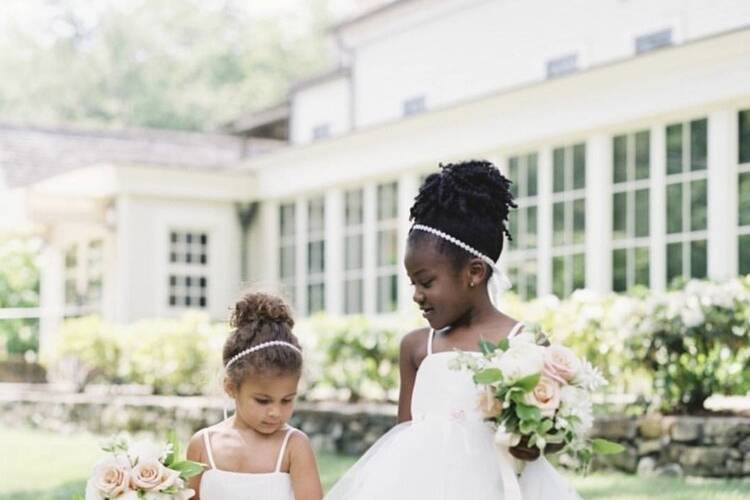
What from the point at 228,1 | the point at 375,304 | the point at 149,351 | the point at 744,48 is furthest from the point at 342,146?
the point at 228,1

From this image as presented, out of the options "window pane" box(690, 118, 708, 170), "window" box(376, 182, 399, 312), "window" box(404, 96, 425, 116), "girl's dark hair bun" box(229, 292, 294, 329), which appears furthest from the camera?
"window" box(404, 96, 425, 116)

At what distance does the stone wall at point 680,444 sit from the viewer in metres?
8.98

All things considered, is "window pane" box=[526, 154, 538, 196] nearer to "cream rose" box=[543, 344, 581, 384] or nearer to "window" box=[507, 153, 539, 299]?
"window" box=[507, 153, 539, 299]

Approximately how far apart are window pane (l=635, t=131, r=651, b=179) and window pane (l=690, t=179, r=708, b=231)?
2.11ft

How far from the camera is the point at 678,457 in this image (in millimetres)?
9320

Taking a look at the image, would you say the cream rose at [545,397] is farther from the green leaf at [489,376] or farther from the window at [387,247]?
the window at [387,247]

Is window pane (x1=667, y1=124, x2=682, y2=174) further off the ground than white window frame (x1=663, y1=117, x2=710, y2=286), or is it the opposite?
window pane (x1=667, y1=124, x2=682, y2=174)

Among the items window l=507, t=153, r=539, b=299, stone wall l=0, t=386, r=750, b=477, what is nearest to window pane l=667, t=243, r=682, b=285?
window l=507, t=153, r=539, b=299

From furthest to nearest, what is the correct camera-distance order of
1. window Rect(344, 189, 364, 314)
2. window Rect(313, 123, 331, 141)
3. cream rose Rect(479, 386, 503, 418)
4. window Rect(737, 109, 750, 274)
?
window Rect(313, 123, 331, 141), window Rect(344, 189, 364, 314), window Rect(737, 109, 750, 274), cream rose Rect(479, 386, 503, 418)

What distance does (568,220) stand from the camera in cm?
1373

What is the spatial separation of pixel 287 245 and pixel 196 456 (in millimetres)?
14470

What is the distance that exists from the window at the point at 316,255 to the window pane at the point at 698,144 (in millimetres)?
6633

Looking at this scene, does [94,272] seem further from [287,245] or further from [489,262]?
[489,262]

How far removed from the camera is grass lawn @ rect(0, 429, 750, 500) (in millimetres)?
8058
